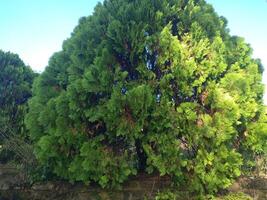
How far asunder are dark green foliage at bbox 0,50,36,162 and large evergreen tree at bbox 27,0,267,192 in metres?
1.76

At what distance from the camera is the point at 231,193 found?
584cm

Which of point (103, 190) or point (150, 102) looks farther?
point (103, 190)

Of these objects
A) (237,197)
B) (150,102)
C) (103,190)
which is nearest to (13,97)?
(103,190)

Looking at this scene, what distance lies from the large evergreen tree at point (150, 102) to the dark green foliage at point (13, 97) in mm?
1764

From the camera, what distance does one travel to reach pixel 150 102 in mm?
5289

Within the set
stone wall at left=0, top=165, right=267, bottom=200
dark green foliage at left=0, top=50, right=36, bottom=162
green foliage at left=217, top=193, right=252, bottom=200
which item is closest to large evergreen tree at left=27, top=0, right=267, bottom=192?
stone wall at left=0, top=165, right=267, bottom=200

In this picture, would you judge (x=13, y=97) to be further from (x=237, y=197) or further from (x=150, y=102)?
(x=237, y=197)

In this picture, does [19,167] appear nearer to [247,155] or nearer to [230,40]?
[247,155]

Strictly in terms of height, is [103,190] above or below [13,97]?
below

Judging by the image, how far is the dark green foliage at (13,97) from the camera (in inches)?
301

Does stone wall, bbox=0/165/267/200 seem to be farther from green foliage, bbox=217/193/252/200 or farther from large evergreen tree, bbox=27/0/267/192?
large evergreen tree, bbox=27/0/267/192

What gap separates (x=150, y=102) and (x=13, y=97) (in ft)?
14.7

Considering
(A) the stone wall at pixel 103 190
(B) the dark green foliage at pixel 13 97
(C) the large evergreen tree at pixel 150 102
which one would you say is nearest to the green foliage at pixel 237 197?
(A) the stone wall at pixel 103 190

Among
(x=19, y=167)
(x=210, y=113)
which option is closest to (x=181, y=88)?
(x=210, y=113)
